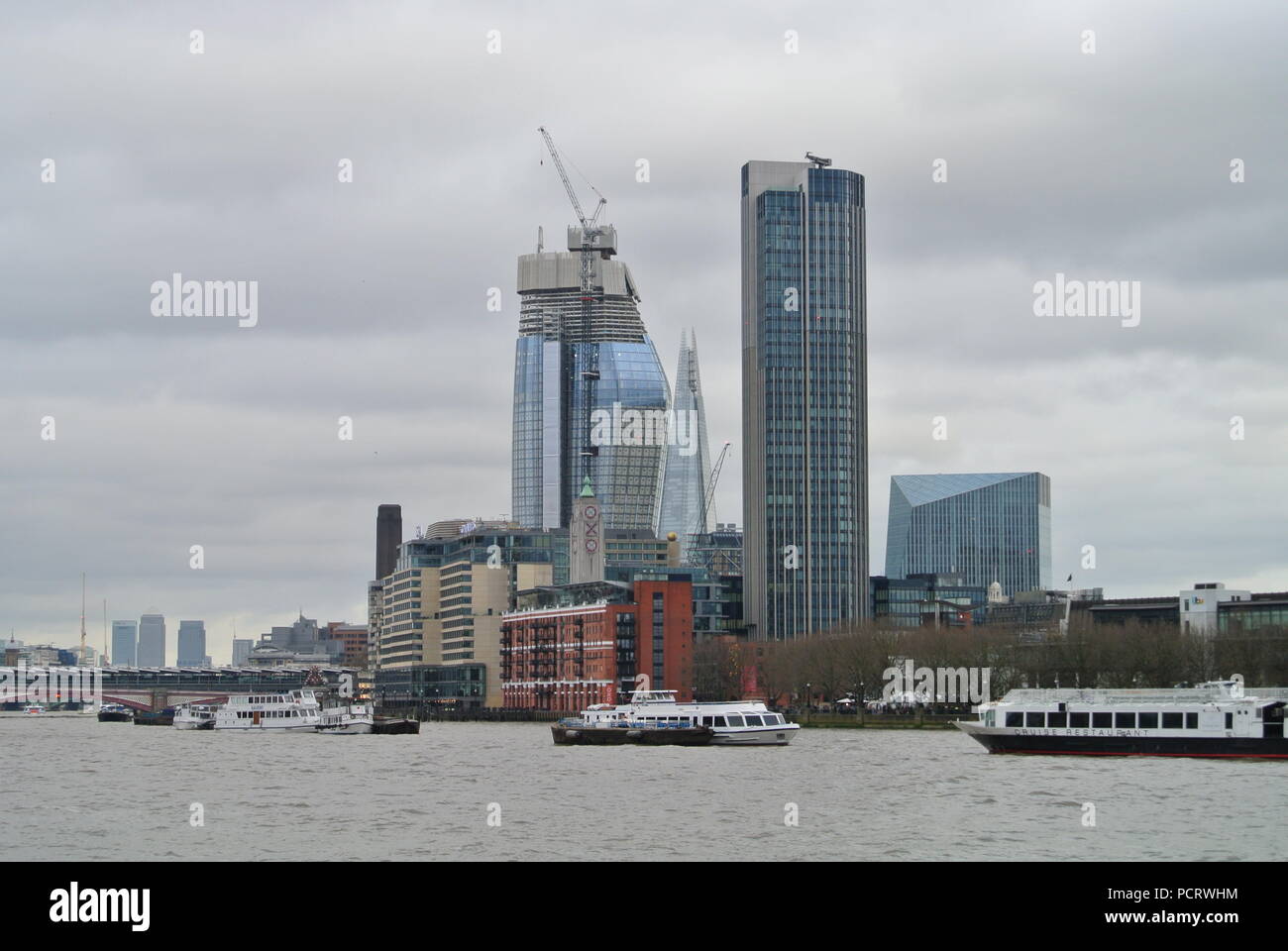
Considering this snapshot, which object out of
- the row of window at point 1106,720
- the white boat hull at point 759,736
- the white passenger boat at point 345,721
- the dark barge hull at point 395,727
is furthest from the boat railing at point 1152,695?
the white passenger boat at point 345,721

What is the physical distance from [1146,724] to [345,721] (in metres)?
92.6

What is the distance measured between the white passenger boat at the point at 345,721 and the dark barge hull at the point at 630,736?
38190mm

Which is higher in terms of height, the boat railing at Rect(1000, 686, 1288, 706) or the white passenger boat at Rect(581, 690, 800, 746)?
the boat railing at Rect(1000, 686, 1288, 706)

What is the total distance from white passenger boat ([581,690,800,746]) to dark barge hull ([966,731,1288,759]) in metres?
21.5

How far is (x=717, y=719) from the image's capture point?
130m

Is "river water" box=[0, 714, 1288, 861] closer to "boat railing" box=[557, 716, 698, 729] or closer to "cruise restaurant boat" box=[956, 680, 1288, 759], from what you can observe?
"cruise restaurant boat" box=[956, 680, 1288, 759]

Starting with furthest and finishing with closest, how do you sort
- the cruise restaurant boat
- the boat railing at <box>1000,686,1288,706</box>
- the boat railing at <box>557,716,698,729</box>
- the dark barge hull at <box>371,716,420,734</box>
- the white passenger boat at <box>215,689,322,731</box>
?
the white passenger boat at <box>215,689,322,731</box>
the dark barge hull at <box>371,716,420,734</box>
the boat railing at <box>557,716,698,729</box>
the boat railing at <box>1000,686,1288,706</box>
the cruise restaurant boat

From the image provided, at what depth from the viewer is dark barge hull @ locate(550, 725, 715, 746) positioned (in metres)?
128

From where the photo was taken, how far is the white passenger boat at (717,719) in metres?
126

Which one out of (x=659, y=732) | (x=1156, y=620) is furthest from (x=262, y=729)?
(x=1156, y=620)

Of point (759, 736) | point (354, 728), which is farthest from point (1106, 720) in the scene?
point (354, 728)

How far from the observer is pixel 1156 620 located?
195750mm

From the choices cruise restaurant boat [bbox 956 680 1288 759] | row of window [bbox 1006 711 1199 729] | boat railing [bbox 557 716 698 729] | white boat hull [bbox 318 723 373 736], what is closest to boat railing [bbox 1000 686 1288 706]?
cruise restaurant boat [bbox 956 680 1288 759]

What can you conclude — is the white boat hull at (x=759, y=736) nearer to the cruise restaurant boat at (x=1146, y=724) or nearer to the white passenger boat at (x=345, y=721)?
the cruise restaurant boat at (x=1146, y=724)
